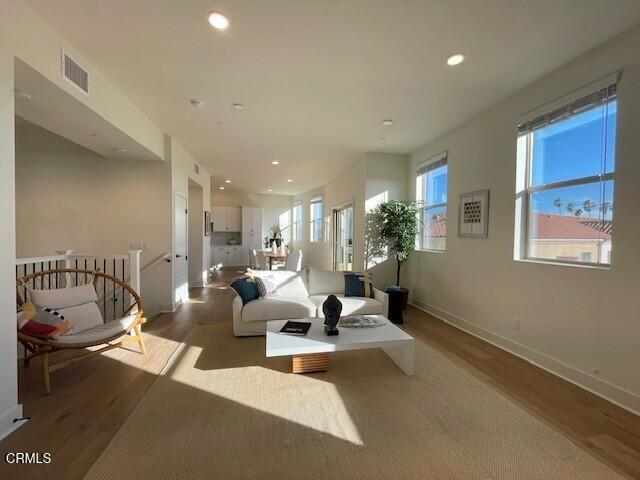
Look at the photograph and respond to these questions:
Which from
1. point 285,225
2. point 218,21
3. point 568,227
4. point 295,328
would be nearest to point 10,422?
point 295,328

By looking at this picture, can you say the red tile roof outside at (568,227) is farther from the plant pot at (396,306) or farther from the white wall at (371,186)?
the white wall at (371,186)

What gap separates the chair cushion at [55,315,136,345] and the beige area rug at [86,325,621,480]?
2.25 feet

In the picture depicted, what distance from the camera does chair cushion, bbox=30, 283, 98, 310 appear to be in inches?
108

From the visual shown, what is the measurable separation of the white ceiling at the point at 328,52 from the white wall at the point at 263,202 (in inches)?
275

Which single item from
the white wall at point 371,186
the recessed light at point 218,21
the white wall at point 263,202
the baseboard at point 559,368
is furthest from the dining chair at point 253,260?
the recessed light at point 218,21

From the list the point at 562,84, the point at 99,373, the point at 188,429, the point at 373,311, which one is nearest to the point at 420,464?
the point at 188,429

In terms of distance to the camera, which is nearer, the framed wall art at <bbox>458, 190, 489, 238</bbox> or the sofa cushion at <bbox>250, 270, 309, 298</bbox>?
the framed wall art at <bbox>458, 190, 489, 238</bbox>

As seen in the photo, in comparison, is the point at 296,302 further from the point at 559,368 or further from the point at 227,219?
the point at 227,219

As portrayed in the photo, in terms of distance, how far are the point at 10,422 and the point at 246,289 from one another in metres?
2.17

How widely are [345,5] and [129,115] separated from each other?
2865mm

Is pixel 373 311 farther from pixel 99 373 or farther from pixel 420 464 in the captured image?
pixel 99 373

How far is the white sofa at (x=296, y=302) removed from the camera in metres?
3.54

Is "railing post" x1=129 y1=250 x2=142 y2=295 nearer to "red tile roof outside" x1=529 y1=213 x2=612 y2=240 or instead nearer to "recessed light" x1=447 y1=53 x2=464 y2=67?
"recessed light" x1=447 y1=53 x2=464 y2=67

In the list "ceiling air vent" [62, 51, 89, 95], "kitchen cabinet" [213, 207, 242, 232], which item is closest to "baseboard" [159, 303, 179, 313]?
"ceiling air vent" [62, 51, 89, 95]
